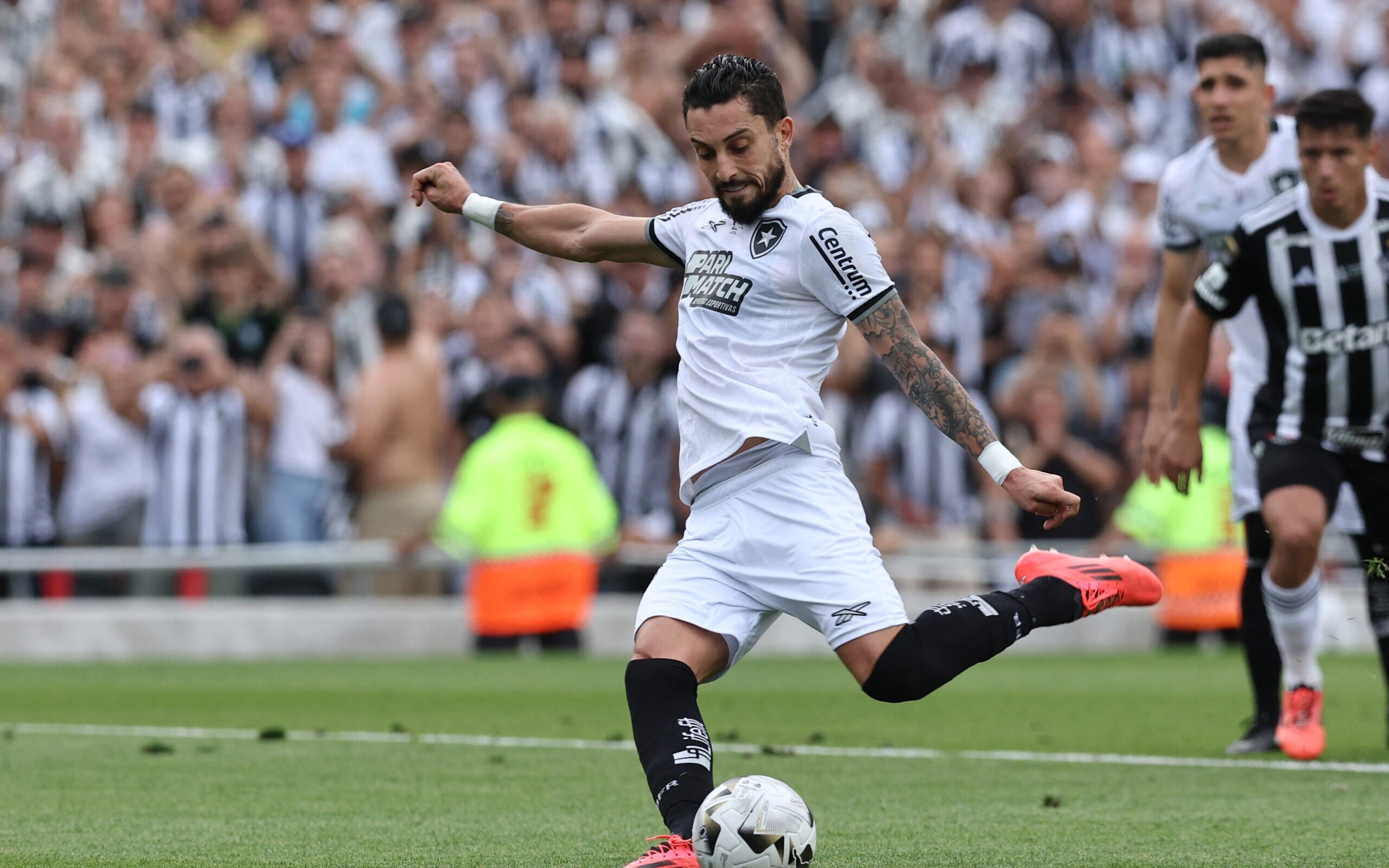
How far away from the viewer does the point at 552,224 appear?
592 cm

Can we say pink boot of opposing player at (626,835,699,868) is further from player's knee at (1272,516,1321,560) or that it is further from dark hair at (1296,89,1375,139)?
dark hair at (1296,89,1375,139)

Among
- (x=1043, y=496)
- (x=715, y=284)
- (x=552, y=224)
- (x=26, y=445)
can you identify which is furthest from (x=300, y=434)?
(x=1043, y=496)

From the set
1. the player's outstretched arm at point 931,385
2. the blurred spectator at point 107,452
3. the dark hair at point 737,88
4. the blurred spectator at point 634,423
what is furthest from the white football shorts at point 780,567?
the blurred spectator at point 107,452

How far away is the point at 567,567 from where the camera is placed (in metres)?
14.8

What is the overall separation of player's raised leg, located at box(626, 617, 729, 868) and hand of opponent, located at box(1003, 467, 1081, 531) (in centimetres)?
85

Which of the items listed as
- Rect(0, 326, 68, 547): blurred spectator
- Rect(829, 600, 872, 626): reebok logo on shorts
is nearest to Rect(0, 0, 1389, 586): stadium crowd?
Rect(0, 326, 68, 547): blurred spectator

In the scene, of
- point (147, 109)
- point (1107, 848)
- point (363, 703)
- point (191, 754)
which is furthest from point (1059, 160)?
point (1107, 848)

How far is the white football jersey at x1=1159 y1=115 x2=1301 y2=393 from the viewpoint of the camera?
8305 mm

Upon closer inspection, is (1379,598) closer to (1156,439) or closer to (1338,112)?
(1156,439)

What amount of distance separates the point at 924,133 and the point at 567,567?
566 centimetres

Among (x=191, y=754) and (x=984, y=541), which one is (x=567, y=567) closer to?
(x=984, y=541)

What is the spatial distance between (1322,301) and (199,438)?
872 cm

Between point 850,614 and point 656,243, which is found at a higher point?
point 656,243

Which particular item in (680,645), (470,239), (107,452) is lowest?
(680,645)
